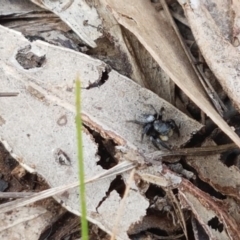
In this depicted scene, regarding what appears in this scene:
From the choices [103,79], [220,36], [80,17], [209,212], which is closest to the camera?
[209,212]

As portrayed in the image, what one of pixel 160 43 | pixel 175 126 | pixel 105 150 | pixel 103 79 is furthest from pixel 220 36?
pixel 105 150

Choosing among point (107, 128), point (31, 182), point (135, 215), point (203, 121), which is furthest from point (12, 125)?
point (203, 121)

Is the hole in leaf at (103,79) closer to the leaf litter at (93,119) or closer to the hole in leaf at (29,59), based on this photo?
the leaf litter at (93,119)

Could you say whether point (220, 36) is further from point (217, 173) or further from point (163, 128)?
point (217, 173)

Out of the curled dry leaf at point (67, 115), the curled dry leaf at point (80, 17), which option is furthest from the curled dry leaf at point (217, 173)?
the curled dry leaf at point (80, 17)

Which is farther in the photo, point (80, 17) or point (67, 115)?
point (80, 17)

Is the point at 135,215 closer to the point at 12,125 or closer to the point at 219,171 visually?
the point at 219,171

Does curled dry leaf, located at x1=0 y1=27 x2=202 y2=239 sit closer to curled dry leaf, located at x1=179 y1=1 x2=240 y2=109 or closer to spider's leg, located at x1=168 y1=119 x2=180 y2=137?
spider's leg, located at x1=168 y1=119 x2=180 y2=137
